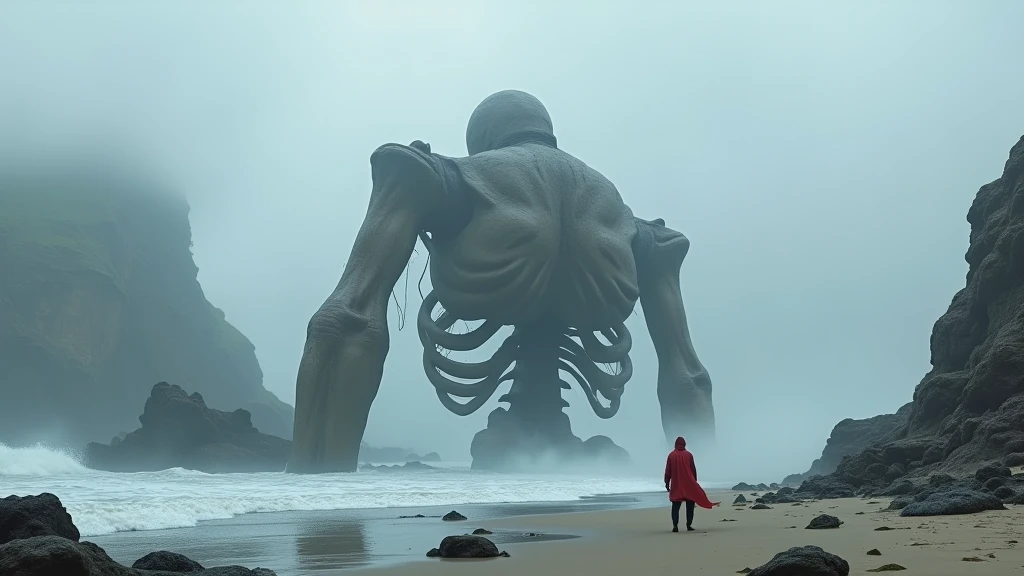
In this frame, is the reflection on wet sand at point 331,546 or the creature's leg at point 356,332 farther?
the creature's leg at point 356,332

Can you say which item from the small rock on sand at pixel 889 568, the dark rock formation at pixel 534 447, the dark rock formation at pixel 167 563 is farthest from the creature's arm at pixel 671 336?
the dark rock formation at pixel 167 563

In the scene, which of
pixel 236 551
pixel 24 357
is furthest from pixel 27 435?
pixel 236 551

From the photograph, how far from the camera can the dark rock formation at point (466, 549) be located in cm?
498

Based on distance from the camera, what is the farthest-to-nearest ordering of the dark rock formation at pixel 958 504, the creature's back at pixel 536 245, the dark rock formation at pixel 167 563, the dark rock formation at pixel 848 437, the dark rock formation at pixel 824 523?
1. the creature's back at pixel 536 245
2. the dark rock formation at pixel 848 437
3. the dark rock formation at pixel 824 523
4. the dark rock formation at pixel 958 504
5. the dark rock formation at pixel 167 563

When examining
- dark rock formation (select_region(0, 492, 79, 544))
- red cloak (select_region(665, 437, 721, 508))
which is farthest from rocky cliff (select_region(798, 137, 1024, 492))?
dark rock formation (select_region(0, 492, 79, 544))

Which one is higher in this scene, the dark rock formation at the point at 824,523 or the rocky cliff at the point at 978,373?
the rocky cliff at the point at 978,373

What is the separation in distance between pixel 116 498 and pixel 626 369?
838 inches

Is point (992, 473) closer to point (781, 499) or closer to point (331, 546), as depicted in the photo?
point (781, 499)

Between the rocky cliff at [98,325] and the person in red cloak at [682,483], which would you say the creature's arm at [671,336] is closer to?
the person in red cloak at [682,483]

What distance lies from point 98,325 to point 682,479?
3246 inches

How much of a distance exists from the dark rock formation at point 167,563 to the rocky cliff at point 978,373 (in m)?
8.31

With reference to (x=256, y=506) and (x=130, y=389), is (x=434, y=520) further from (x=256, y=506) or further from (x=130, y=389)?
(x=130, y=389)

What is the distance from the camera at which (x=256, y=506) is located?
990 cm

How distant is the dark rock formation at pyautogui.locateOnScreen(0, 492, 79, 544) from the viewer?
14.6ft
